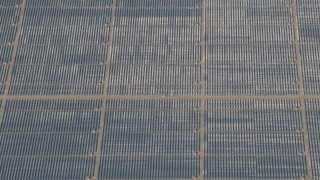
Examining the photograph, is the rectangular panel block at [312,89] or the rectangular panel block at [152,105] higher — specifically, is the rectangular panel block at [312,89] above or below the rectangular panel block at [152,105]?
above

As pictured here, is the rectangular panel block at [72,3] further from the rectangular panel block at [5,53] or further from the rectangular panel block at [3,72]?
the rectangular panel block at [3,72]

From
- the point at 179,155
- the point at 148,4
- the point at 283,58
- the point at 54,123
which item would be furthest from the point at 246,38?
the point at 54,123

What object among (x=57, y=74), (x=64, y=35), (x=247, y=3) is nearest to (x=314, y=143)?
(x=247, y=3)

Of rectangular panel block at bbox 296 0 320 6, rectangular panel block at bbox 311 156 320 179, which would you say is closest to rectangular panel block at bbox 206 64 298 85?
rectangular panel block at bbox 296 0 320 6

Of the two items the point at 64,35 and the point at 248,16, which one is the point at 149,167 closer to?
the point at 64,35

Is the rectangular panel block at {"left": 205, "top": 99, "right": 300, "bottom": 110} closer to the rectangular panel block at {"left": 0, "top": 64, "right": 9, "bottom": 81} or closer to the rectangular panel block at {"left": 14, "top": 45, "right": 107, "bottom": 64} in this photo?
the rectangular panel block at {"left": 14, "top": 45, "right": 107, "bottom": 64}

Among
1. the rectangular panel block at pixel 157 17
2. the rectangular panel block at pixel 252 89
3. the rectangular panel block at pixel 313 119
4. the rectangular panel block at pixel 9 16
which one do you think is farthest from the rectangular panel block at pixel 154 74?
Result: the rectangular panel block at pixel 9 16

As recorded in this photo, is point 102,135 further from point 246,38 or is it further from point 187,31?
point 246,38
